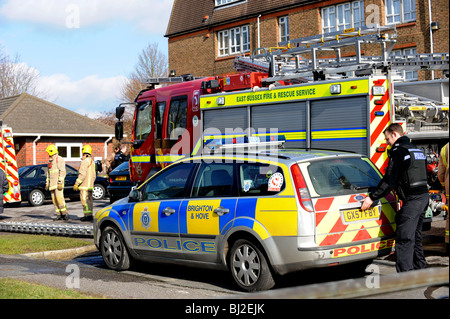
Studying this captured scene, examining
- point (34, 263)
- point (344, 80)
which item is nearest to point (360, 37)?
point (344, 80)

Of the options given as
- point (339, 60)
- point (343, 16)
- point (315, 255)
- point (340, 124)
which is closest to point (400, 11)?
point (343, 16)

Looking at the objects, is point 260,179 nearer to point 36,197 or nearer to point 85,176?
point 85,176

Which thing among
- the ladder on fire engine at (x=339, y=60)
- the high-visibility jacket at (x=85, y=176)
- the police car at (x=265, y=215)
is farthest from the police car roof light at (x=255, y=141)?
the high-visibility jacket at (x=85, y=176)

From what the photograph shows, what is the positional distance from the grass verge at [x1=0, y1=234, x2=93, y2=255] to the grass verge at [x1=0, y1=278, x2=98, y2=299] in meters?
3.66

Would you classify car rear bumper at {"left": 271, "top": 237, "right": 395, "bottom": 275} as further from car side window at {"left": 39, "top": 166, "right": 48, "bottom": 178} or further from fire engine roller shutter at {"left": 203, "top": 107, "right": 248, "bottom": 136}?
car side window at {"left": 39, "top": 166, "right": 48, "bottom": 178}

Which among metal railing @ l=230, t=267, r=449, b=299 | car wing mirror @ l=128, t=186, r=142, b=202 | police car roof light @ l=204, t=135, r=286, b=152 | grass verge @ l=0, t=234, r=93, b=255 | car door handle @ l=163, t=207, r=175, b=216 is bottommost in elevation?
grass verge @ l=0, t=234, r=93, b=255

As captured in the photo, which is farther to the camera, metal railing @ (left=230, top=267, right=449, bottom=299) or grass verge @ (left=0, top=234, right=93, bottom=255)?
grass verge @ (left=0, top=234, right=93, bottom=255)

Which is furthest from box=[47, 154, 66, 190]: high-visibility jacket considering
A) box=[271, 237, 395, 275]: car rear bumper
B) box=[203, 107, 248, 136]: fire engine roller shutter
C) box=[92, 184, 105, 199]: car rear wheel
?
box=[271, 237, 395, 275]: car rear bumper

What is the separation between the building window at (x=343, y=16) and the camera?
28.9 meters

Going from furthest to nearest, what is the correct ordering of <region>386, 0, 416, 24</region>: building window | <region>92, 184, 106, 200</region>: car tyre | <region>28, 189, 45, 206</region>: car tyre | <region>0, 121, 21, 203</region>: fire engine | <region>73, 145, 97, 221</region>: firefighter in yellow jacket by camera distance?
<region>386, 0, 416, 24</region>: building window < <region>92, 184, 106, 200</region>: car tyre < <region>28, 189, 45, 206</region>: car tyre < <region>0, 121, 21, 203</region>: fire engine < <region>73, 145, 97, 221</region>: firefighter in yellow jacket

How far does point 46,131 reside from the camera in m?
33.0

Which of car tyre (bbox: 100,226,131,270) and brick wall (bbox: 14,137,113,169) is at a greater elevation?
brick wall (bbox: 14,137,113,169)

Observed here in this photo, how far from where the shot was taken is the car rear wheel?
2220cm
